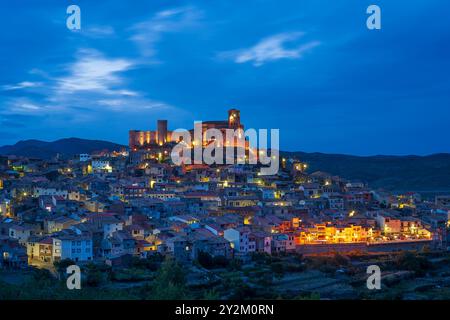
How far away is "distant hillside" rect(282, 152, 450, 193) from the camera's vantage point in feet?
160

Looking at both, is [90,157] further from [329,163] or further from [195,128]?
[329,163]

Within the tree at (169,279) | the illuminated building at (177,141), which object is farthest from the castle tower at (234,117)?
the tree at (169,279)

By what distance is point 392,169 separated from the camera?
57.2m

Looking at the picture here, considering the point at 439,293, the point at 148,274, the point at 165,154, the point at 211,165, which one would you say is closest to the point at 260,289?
the point at 148,274

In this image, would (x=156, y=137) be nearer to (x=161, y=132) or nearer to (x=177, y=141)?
(x=161, y=132)

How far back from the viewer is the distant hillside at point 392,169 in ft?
160

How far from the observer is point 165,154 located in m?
36.1

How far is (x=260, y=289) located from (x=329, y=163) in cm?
4828

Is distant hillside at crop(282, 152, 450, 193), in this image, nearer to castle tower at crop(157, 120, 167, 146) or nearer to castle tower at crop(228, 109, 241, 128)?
castle tower at crop(228, 109, 241, 128)

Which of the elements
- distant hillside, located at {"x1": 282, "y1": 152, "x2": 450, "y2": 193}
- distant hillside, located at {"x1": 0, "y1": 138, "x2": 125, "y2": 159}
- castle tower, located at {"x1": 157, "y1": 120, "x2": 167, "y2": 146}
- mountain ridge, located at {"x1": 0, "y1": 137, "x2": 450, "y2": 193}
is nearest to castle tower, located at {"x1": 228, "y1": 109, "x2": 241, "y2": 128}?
castle tower, located at {"x1": 157, "y1": 120, "x2": 167, "y2": 146}

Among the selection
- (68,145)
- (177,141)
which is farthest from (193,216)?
(68,145)

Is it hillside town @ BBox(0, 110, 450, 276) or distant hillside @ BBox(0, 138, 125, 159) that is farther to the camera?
distant hillside @ BBox(0, 138, 125, 159)

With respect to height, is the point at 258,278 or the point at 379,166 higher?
the point at 379,166

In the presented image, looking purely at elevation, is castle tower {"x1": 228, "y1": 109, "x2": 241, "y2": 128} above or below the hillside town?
above
